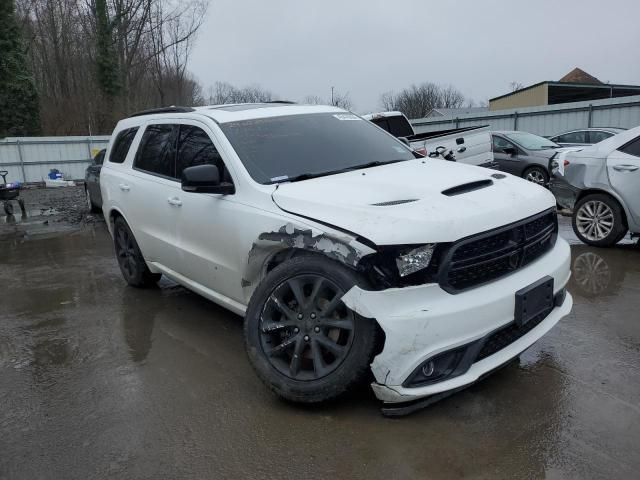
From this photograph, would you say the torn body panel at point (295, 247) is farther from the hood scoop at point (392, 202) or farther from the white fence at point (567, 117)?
the white fence at point (567, 117)

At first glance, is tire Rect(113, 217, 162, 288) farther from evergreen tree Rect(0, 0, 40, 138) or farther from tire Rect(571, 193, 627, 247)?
evergreen tree Rect(0, 0, 40, 138)

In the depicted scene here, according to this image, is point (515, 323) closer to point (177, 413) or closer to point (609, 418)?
point (609, 418)

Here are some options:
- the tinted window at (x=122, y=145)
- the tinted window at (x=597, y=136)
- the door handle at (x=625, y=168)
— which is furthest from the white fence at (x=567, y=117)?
the tinted window at (x=122, y=145)

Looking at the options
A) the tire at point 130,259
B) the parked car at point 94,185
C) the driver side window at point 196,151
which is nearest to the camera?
the driver side window at point 196,151

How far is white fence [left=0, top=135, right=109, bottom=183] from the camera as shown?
2034cm

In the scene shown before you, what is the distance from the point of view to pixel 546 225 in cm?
342

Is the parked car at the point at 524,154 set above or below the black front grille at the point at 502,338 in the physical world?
above

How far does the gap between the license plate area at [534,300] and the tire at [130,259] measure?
384 cm

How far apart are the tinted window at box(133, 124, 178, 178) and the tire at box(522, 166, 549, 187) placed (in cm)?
924

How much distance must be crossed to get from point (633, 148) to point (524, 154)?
6105 millimetres

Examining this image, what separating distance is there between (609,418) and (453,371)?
38.3 inches

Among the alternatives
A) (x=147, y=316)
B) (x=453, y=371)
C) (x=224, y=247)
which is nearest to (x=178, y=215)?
(x=224, y=247)

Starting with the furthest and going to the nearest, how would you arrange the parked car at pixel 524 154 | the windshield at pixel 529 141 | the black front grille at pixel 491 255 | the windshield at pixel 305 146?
the windshield at pixel 529 141 → the parked car at pixel 524 154 → the windshield at pixel 305 146 → the black front grille at pixel 491 255

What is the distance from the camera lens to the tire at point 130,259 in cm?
545
